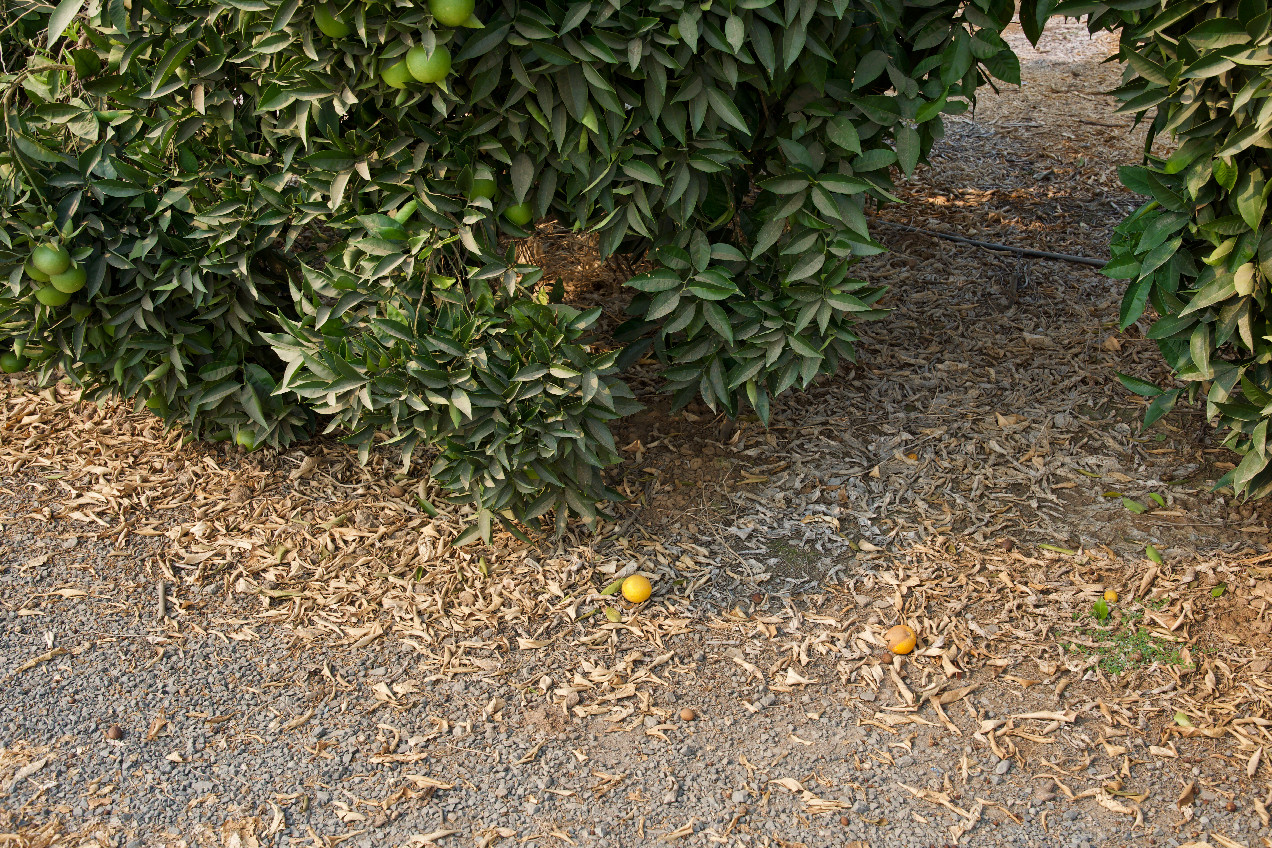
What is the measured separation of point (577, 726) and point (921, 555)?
1263 mm

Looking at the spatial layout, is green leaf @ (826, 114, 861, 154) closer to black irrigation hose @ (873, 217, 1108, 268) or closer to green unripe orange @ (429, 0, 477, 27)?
green unripe orange @ (429, 0, 477, 27)

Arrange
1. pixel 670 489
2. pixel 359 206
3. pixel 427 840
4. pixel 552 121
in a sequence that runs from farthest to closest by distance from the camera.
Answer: pixel 670 489, pixel 359 206, pixel 552 121, pixel 427 840

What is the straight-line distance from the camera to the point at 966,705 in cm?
278

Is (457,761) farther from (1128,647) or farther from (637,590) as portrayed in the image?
(1128,647)

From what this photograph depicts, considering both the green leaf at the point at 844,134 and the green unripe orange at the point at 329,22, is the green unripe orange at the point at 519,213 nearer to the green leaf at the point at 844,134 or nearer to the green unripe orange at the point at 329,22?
the green unripe orange at the point at 329,22

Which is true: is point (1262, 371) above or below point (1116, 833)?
above

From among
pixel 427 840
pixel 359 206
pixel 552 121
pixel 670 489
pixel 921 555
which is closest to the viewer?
pixel 427 840

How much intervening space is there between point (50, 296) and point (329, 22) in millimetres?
1281

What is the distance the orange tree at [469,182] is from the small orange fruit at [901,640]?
0.81m

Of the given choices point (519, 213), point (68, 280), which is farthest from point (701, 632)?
point (68, 280)

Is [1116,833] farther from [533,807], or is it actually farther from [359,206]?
[359,206]

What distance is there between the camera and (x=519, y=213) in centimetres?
280

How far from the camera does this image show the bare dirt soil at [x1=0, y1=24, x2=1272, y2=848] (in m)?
2.52

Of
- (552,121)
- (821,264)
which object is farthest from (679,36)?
(821,264)
